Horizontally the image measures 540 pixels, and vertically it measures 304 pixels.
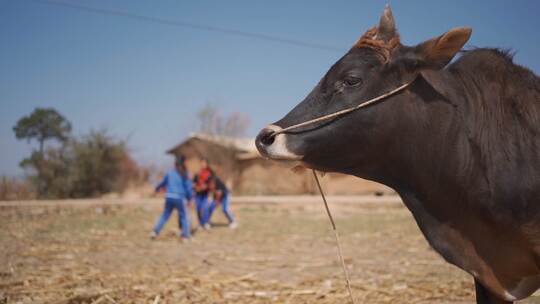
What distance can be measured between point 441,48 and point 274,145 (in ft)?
4.32

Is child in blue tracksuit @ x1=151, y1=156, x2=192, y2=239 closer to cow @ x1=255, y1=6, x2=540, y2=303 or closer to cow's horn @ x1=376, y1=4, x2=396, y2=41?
cow @ x1=255, y1=6, x2=540, y2=303

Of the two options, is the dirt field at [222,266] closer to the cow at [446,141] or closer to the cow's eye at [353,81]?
the cow at [446,141]

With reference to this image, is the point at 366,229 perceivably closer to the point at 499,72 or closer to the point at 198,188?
the point at 198,188

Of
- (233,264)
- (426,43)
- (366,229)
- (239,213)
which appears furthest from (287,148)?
(239,213)

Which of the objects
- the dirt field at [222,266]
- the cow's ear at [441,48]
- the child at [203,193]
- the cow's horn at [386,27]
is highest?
the cow's horn at [386,27]

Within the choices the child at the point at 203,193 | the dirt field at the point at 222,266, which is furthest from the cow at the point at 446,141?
the child at the point at 203,193

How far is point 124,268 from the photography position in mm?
7938

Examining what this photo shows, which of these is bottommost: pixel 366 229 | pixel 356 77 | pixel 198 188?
pixel 366 229

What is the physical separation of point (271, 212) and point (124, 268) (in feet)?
49.7

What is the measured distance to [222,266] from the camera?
27.1 feet

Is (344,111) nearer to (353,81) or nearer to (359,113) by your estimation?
(359,113)

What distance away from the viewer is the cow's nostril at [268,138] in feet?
11.1

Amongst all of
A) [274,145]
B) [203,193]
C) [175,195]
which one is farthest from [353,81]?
[203,193]

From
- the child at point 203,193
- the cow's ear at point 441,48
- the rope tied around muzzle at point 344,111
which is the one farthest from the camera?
the child at point 203,193
